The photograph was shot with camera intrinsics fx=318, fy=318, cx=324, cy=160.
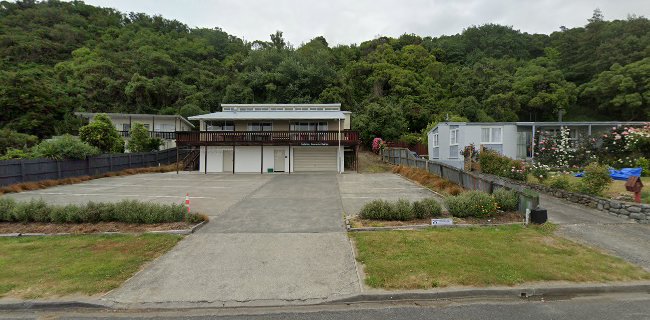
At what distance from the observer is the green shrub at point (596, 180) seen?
1108cm

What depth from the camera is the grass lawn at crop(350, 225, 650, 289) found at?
548 centimetres

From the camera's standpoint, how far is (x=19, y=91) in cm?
4025

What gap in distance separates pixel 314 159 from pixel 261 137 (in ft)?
17.0

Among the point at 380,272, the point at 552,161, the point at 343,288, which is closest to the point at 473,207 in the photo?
the point at 380,272

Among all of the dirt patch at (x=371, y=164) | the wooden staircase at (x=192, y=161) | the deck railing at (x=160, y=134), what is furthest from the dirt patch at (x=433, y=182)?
the deck railing at (x=160, y=134)

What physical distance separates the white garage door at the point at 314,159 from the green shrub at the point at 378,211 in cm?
1941

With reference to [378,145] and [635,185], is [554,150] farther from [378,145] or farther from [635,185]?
[378,145]

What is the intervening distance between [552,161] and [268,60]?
4689cm

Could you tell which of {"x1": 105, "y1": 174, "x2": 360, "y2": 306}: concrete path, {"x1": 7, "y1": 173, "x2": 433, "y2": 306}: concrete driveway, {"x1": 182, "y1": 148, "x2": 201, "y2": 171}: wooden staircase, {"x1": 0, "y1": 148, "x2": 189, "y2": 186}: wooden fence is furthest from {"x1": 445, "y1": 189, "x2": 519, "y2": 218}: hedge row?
{"x1": 182, "y1": 148, "x2": 201, "y2": 171}: wooden staircase

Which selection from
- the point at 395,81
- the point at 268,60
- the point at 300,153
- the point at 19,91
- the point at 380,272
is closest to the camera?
the point at 380,272

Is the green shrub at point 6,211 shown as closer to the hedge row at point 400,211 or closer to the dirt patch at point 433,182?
the hedge row at point 400,211

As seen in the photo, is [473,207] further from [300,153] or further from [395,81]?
[395,81]

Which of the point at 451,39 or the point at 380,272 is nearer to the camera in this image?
the point at 380,272

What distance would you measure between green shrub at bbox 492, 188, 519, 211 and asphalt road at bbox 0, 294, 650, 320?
4758mm
